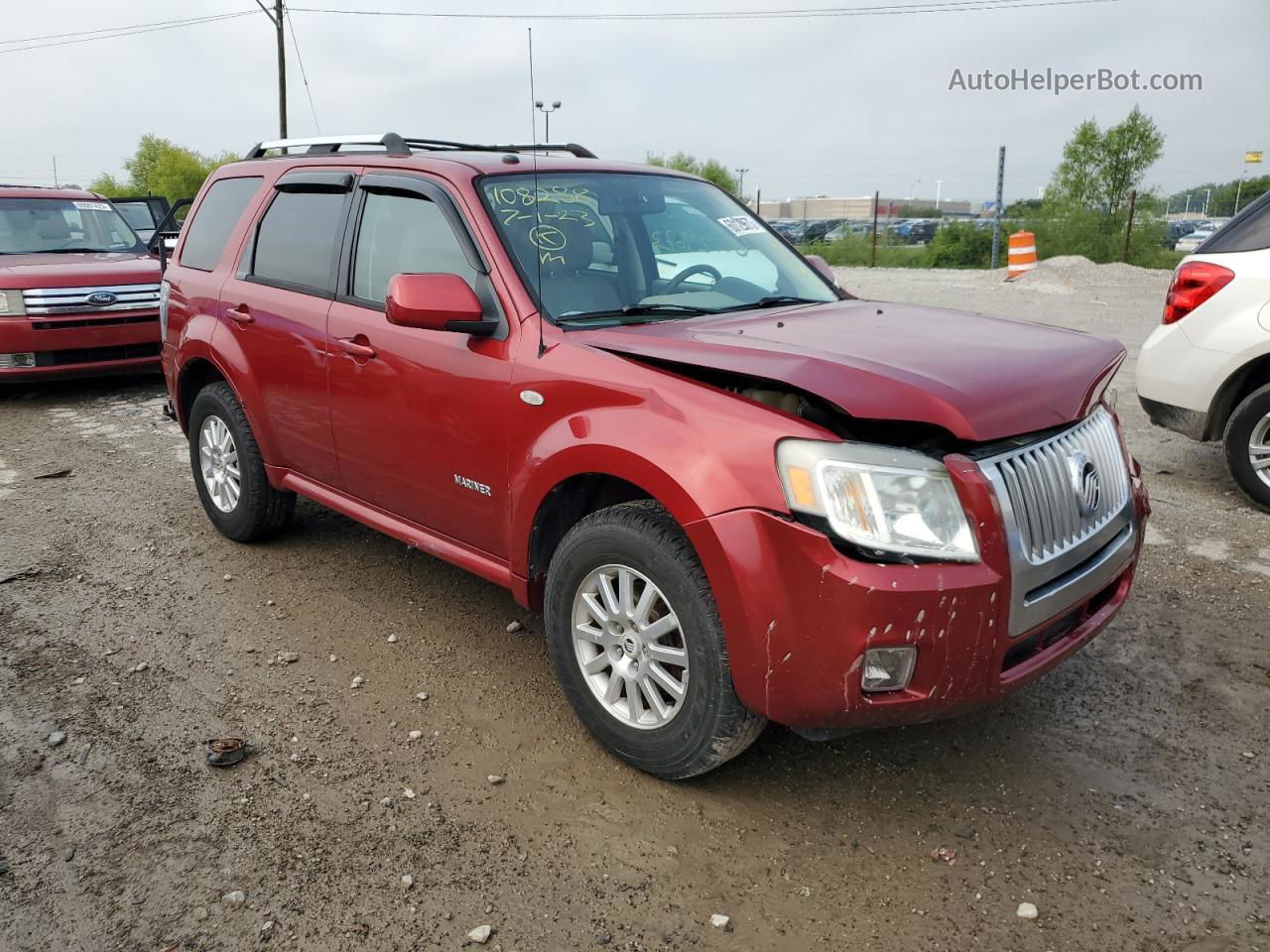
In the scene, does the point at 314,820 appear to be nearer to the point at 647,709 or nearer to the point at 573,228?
the point at 647,709

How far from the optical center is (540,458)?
3.13m

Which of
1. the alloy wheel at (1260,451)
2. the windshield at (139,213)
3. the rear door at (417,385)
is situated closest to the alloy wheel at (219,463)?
the rear door at (417,385)

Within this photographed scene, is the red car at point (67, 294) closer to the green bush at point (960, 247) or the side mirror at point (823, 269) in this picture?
the side mirror at point (823, 269)

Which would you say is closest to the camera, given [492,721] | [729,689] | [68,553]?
[729,689]

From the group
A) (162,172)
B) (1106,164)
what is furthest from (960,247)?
(162,172)

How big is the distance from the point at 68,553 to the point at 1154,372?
6018 millimetres

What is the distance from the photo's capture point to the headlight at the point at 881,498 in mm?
2482

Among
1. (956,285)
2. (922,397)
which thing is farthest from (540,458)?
(956,285)

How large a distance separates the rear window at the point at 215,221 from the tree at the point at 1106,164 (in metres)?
25.7

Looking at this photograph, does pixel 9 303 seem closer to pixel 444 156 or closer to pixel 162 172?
pixel 444 156

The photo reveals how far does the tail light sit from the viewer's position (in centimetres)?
536

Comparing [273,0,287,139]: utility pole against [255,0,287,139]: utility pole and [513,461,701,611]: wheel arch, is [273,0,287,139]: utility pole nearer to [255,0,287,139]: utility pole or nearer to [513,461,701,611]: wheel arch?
[255,0,287,139]: utility pole

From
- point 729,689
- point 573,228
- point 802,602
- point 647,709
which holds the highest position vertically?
point 573,228

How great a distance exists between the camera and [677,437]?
2725 mm
